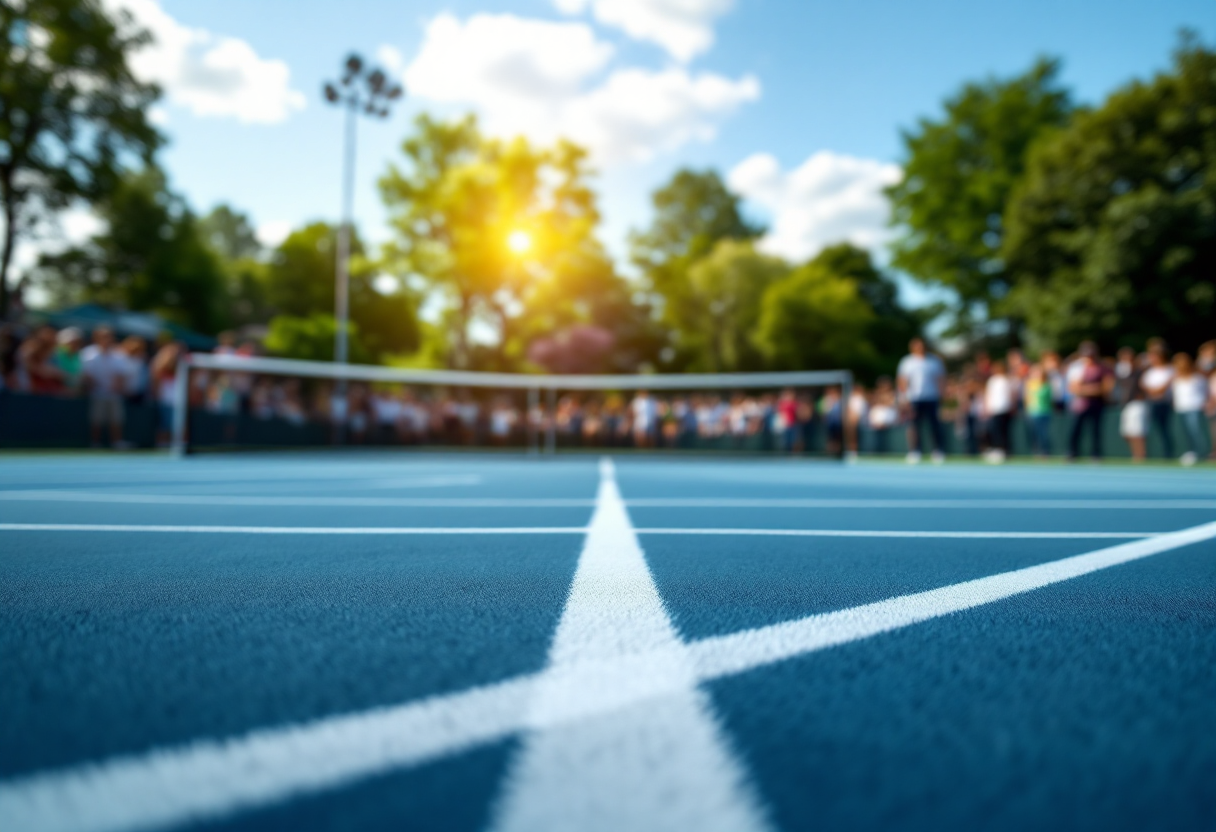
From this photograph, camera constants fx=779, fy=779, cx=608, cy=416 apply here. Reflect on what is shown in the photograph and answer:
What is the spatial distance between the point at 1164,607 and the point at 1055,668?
81cm

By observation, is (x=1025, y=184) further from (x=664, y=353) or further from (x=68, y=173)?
(x=68, y=173)

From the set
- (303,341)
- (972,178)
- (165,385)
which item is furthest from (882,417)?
(303,341)

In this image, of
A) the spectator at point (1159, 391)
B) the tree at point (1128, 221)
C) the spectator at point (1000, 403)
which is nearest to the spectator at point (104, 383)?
the spectator at point (1000, 403)

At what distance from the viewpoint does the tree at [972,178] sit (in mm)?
34031

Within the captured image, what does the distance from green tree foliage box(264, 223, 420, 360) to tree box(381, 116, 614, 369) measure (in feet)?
57.3

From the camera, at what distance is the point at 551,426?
19172mm

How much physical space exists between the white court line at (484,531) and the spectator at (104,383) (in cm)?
1101

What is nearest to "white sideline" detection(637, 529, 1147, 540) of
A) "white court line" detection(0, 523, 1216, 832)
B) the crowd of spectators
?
"white court line" detection(0, 523, 1216, 832)

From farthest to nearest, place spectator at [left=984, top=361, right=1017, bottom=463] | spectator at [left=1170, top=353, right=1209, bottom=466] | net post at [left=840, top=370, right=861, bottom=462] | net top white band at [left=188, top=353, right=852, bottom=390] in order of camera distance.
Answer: net post at [left=840, top=370, right=861, bottom=462] → net top white band at [left=188, top=353, right=852, bottom=390] → spectator at [left=984, top=361, right=1017, bottom=463] → spectator at [left=1170, top=353, right=1209, bottom=466]

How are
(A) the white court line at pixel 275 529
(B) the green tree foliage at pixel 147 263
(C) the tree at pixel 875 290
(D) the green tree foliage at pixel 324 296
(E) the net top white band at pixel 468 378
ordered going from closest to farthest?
(A) the white court line at pixel 275 529 → (E) the net top white band at pixel 468 378 → (B) the green tree foliage at pixel 147 263 → (C) the tree at pixel 875 290 → (D) the green tree foliage at pixel 324 296

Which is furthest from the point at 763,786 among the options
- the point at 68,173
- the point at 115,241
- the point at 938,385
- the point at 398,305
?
the point at 398,305

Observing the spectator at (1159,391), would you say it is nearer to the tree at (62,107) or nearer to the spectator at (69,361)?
the spectator at (69,361)

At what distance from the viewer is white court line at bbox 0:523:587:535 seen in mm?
3340

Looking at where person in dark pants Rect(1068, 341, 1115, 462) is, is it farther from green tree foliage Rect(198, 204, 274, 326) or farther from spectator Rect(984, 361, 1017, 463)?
green tree foliage Rect(198, 204, 274, 326)
